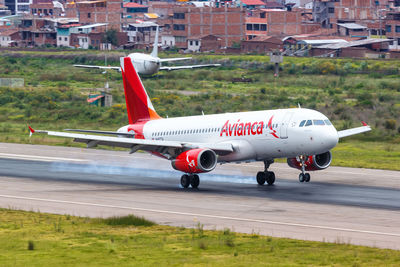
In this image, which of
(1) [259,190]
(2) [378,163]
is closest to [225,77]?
(2) [378,163]

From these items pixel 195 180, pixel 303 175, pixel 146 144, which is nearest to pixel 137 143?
pixel 146 144

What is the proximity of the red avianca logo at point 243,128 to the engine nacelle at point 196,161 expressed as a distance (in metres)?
2.70

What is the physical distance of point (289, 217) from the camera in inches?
1302

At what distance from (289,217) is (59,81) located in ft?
401

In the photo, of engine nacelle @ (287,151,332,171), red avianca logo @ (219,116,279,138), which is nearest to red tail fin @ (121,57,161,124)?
red avianca logo @ (219,116,279,138)

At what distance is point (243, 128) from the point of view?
1775 inches

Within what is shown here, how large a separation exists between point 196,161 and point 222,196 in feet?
8.88

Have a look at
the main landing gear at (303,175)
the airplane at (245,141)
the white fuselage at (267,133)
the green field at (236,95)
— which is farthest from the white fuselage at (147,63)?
the main landing gear at (303,175)

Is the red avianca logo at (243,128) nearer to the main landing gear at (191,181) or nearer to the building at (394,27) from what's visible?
the main landing gear at (191,181)

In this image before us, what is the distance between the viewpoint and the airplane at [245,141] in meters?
42.7

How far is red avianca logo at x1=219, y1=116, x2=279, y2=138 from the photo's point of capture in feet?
145

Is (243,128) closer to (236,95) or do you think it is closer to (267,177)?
(267,177)

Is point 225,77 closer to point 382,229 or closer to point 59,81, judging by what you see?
point 59,81

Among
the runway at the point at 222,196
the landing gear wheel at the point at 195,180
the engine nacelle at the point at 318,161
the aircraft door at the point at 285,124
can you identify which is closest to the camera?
the runway at the point at 222,196
